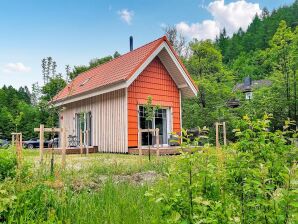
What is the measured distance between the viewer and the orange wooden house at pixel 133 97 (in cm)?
1352

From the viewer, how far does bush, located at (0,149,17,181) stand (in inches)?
150

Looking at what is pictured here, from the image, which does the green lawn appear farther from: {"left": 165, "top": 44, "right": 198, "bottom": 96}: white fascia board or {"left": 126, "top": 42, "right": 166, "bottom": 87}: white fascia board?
{"left": 165, "top": 44, "right": 198, "bottom": 96}: white fascia board

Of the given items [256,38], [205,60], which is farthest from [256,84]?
[256,38]

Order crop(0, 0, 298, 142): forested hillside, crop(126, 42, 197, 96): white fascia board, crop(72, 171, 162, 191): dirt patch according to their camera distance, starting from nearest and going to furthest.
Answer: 1. crop(72, 171, 162, 191): dirt patch
2. crop(126, 42, 197, 96): white fascia board
3. crop(0, 0, 298, 142): forested hillside

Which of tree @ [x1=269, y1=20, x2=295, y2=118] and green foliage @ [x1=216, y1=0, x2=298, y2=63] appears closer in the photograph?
tree @ [x1=269, y1=20, x2=295, y2=118]

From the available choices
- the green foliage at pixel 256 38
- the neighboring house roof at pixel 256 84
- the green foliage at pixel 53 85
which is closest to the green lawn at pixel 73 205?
the green foliage at pixel 53 85

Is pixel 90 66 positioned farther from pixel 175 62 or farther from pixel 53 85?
pixel 53 85

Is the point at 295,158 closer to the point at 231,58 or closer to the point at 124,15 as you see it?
the point at 124,15

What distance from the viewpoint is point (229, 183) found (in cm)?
239

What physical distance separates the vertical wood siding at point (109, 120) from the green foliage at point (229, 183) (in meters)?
11.1

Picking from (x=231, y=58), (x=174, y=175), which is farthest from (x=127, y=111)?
(x=231, y=58)

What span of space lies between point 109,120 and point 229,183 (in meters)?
12.3

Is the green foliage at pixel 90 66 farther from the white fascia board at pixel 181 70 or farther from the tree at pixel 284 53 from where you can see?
the white fascia board at pixel 181 70

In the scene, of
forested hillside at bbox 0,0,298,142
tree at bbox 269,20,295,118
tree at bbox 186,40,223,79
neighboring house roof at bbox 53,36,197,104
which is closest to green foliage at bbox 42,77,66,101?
neighboring house roof at bbox 53,36,197,104
